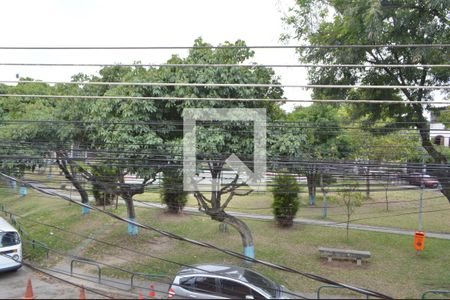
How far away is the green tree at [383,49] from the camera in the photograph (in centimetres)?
993

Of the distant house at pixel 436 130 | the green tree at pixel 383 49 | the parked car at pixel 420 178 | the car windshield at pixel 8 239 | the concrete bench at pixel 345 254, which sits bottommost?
the concrete bench at pixel 345 254

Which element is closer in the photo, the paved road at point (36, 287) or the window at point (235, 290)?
the window at point (235, 290)

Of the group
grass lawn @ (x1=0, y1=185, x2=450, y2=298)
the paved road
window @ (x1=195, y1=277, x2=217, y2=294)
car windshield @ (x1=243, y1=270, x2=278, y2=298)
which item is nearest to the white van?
the paved road

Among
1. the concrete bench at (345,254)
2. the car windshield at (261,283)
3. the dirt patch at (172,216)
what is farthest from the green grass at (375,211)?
the car windshield at (261,283)

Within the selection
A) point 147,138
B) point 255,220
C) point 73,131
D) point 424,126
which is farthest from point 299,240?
point 73,131

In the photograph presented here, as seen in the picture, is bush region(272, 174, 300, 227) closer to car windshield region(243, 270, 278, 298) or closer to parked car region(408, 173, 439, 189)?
parked car region(408, 173, 439, 189)

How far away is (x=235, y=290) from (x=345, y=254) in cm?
485

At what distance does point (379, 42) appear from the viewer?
34.8 ft

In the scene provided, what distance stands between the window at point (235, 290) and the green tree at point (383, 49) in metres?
5.29

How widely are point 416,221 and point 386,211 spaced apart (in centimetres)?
214

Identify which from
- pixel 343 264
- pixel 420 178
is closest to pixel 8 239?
pixel 343 264

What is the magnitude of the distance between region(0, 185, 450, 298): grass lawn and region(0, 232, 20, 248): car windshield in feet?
6.91

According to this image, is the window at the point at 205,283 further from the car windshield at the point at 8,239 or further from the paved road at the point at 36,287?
the car windshield at the point at 8,239

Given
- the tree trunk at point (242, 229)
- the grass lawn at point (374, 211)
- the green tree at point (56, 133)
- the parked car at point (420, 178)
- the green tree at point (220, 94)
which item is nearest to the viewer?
the parked car at point (420, 178)
